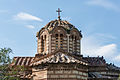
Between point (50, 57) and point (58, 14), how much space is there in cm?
1085

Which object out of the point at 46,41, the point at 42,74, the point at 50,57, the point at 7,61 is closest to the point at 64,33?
the point at 46,41

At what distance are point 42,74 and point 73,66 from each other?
162 inches

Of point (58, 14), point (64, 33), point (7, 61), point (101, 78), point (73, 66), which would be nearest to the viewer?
point (7, 61)

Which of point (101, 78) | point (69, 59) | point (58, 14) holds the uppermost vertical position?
point (58, 14)

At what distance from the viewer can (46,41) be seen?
36844mm

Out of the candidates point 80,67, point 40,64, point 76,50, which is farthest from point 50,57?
point 76,50

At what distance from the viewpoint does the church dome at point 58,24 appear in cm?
3728

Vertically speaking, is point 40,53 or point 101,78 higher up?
point 40,53

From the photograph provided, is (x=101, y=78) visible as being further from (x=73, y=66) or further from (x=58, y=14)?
(x=58, y=14)

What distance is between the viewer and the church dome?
122ft

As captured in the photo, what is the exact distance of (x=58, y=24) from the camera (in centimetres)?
3838

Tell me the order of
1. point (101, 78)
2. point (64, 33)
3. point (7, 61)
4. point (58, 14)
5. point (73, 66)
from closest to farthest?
1. point (7, 61)
2. point (73, 66)
3. point (101, 78)
4. point (64, 33)
5. point (58, 14)

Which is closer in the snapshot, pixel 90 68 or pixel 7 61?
pixel 7 61

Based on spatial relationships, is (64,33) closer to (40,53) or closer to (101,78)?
(40,53)
